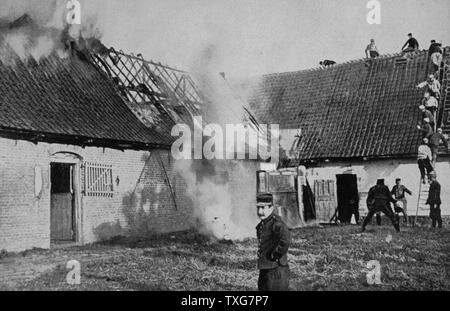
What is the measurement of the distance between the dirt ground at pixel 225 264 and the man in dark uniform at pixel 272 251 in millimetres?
2079

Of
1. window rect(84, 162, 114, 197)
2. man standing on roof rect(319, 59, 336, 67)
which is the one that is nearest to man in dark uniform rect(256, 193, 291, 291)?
window rect(84, 162, 114, 197)

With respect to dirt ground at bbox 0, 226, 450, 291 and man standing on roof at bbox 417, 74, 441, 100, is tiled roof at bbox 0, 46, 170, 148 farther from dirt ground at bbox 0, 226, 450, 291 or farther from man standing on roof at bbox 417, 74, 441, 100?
man standing on roof at bbox 417, 74, 441, 100

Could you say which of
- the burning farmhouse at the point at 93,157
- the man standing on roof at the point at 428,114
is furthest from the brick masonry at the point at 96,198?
the man standing on roof at the point at 428,114

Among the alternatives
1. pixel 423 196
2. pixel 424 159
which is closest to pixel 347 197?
pixel 423 196

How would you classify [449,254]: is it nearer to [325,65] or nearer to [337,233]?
[337,233]

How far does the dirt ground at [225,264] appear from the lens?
910 cm

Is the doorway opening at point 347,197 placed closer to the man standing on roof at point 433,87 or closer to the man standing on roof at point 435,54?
the man standing on roof at point 433,87

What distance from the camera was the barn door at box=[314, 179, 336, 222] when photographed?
2127cm

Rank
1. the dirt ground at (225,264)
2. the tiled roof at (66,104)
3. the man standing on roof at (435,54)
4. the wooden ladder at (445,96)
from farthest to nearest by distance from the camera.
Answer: the man standing on roof at (435,54) < the wooden ladder at (445,96) < the tiled roof at (66,104) < the dirt ground at (225,264)

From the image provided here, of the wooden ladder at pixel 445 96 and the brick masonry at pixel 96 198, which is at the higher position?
the wooden ladder at pixel 445 96

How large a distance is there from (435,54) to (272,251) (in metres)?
18.7

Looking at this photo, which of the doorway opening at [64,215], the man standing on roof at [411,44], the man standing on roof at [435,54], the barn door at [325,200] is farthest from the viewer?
the man standing on roof at [411,44]

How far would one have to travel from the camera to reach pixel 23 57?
15969 mm
